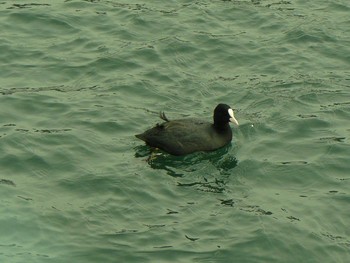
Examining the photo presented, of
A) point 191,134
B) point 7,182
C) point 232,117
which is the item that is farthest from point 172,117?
point 7,182

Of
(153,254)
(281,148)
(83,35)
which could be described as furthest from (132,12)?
(153,254)

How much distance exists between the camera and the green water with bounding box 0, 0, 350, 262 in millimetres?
12539

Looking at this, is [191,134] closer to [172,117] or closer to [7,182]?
[172,117]

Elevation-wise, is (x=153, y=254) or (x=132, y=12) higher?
(x=132, y=12)

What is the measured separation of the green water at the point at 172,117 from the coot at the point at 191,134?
0.16 meters

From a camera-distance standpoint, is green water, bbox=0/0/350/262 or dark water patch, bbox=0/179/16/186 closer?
green water, bbox=0/0/350/262

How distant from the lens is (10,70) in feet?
56.2

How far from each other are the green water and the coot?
0.54ft

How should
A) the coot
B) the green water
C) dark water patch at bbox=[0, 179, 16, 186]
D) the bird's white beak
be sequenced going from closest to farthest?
1. the green water
2. dark water patch at bbox=[0, 179, 16, 186]
3. the coot
4. the bird's white beak

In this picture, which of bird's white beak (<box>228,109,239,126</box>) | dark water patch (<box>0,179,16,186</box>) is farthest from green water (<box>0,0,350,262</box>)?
bird's white beak (<box>228,109,239,126</box>)

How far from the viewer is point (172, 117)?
1600 cm

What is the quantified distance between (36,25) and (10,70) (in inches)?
80.9

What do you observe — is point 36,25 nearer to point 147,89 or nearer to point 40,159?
point 147,89

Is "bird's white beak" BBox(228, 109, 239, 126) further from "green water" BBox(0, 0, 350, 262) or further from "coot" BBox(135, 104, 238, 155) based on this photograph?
"green water" BBox(0, 0, 350, 262)
